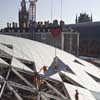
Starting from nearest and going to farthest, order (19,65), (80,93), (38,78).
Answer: (38,78), (80,93), (19,65)

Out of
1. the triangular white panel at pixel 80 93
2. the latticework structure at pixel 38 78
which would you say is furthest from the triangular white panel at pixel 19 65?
the triangular white panel at pixel 80 93

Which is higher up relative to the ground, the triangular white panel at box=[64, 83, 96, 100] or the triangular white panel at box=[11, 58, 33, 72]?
Result: the triangular white panel at box=[11, 58, 33, 72]

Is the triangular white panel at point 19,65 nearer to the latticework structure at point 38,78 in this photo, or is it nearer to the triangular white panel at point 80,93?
the latticework structure at point 38,78

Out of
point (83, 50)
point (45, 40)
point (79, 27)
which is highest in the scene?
point (79, 27)

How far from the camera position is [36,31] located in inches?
2373

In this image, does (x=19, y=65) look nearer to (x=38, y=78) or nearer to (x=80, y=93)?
(x=38, y=78)

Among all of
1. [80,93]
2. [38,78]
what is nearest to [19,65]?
[38,78]

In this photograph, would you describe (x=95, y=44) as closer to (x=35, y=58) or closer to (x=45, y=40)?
(x=45, y=40)

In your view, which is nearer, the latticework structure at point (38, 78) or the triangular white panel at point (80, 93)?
the latticework structure at point (38, 78)

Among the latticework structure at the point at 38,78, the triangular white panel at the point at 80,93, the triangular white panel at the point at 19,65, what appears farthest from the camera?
the triangular white panel at the point at 19,65

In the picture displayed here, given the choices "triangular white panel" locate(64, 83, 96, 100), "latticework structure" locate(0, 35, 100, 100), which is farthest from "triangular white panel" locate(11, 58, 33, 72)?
"triangular white panel" locate(64, 83, 96, 100)

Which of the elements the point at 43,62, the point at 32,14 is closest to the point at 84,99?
the point at 43,62

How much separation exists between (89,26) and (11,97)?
6337cm

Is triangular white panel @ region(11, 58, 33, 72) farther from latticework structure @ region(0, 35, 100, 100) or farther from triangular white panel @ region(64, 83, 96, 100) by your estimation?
triangular white panel @ region(64, 83, 96, 100)
